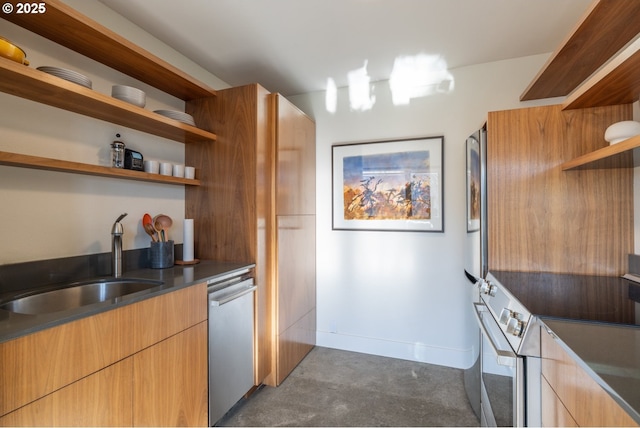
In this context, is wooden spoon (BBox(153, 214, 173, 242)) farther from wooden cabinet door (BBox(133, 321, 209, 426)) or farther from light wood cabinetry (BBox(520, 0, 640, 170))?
light wood cabinetry (BBox(520, 0, 640, 170))

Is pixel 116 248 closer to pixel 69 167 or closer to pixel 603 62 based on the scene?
pixel 69 167

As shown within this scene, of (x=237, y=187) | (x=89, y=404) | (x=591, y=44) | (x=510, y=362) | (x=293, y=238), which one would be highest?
(x=591, y=44)

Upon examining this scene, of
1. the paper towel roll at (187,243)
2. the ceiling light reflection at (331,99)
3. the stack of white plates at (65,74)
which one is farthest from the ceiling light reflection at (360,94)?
the stack of white plates at (65,74)

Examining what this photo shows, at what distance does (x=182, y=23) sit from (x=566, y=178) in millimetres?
2507

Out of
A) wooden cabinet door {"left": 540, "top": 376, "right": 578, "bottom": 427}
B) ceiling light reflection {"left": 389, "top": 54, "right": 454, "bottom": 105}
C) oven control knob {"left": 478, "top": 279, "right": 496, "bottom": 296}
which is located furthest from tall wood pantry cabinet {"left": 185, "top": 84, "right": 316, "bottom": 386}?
wooden cabinet door {"left": 540, "top": 376, "right": 578, "bottom": 427}

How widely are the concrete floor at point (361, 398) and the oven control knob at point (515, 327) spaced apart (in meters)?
1.09

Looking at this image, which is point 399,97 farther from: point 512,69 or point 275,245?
point 275,245

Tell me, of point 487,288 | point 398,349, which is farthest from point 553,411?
point 398,349

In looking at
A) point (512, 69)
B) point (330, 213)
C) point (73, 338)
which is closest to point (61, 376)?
point (73, 338)

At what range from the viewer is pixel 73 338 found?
3.17 ft

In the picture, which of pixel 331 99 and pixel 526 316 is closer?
pixel 526 316

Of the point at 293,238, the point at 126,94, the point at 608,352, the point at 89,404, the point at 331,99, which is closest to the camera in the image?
the point at 608,352

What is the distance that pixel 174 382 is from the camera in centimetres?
137

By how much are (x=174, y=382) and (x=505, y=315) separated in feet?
5.03
